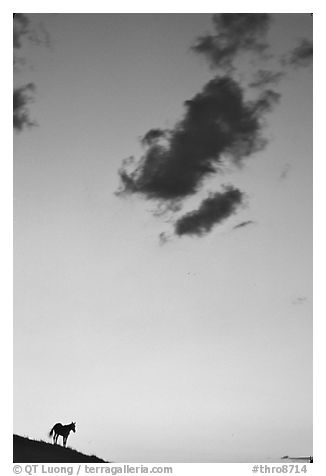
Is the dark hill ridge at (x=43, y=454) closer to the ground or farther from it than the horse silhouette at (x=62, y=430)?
closer to the ground

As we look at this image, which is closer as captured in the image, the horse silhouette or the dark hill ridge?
the dark hill ridge

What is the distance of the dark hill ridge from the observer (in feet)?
25.8

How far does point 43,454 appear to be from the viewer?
815cm

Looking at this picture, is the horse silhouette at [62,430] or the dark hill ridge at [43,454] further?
the horse silhouette at [62,430]

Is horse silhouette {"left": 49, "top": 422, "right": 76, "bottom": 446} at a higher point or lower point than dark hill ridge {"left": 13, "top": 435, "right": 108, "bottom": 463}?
higher

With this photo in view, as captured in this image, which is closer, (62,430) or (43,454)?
(43,454)

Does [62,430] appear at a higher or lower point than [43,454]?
higher

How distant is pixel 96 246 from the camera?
30.0 ft

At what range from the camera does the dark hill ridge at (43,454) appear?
7855mm
